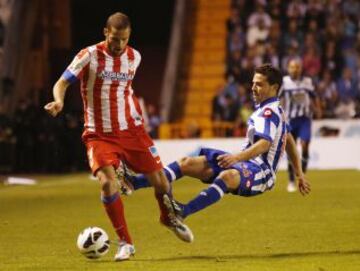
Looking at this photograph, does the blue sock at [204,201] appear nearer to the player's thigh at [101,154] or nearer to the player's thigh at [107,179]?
the player's thigh at [107,179]

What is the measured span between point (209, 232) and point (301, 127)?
20.7ft

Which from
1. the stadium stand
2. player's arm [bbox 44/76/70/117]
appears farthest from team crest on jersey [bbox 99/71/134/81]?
the stadium stand

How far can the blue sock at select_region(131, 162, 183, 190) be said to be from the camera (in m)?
9.77

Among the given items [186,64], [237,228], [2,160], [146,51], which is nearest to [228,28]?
[186,64]

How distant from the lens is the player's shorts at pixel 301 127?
55.9 feet

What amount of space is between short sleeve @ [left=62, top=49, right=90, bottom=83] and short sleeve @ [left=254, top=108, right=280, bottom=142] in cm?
173

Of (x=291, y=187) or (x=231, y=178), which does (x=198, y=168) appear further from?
(x=291, y=187)

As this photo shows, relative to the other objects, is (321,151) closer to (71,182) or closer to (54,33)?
(71,182)

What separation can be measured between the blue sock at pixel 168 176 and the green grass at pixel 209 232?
0.65m

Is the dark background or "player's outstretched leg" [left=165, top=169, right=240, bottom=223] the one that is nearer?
"player's outstretched leg" [left=165, top=169, right=240, bottom=223]

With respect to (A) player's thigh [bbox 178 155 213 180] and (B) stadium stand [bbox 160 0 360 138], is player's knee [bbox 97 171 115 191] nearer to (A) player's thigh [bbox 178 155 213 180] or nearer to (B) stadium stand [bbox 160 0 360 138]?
(A) player's thigh [bbox 178 155 213 180]

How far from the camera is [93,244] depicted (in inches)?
345

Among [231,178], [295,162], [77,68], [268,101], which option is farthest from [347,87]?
[77,68]

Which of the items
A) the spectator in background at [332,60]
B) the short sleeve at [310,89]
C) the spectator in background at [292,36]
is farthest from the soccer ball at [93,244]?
the spectator in background at [292,36]
